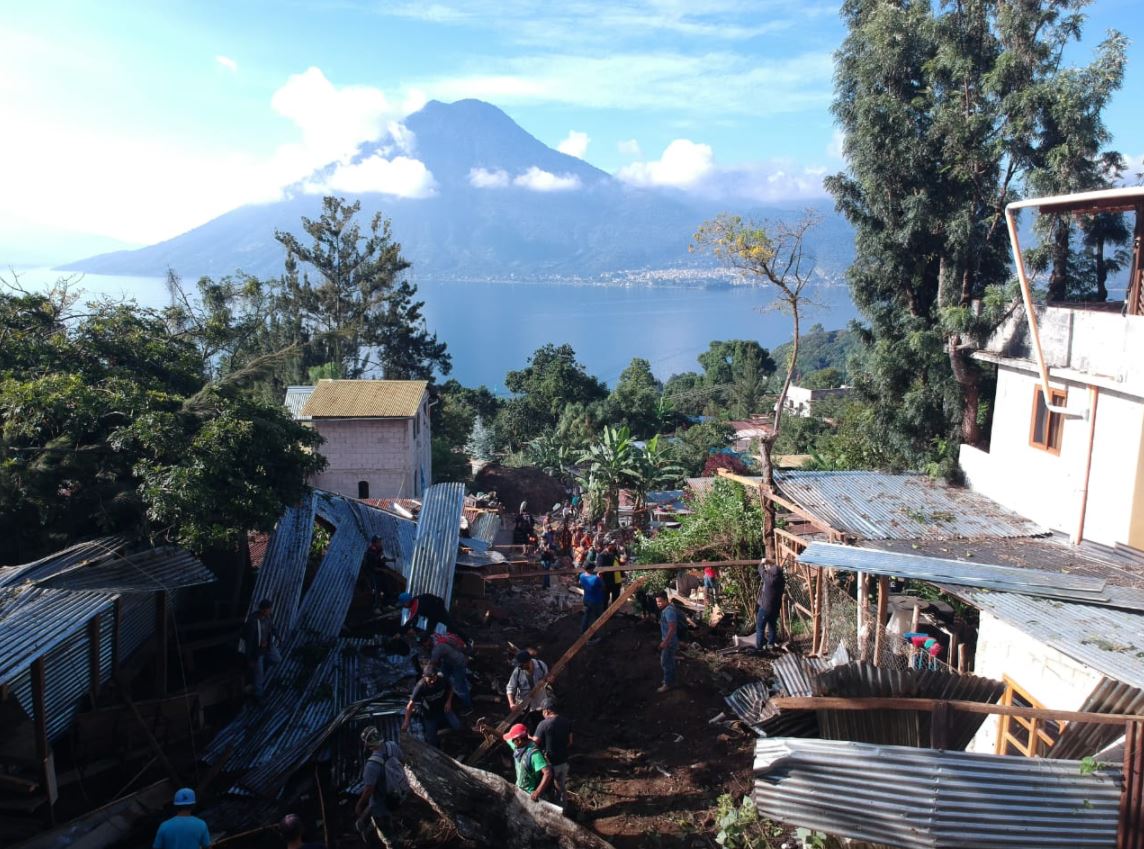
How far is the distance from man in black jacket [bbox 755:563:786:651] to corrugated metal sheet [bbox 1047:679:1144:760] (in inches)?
170

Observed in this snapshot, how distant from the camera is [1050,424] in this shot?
35.5 feet

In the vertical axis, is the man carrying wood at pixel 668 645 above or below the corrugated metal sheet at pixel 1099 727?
below

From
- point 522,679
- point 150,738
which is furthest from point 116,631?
point 522,679

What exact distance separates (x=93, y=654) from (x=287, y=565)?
316 cm

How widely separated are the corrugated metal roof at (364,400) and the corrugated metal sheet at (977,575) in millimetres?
17088

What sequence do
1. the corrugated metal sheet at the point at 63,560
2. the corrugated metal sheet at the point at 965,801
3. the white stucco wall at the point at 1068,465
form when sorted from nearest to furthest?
the corrugated metal sheet at the point at 965,801 → the corrugated metal sheet at the point at 63,560 → the white stucco wall at the point at 1068,465

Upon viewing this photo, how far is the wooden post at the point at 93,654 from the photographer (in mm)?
7328

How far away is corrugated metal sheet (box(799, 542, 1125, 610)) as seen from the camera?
764 cm

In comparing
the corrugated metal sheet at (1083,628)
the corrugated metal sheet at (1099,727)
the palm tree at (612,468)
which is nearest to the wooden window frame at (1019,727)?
the corrugated metal sheet at (1083,628)

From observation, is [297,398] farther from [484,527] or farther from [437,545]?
[437,545]

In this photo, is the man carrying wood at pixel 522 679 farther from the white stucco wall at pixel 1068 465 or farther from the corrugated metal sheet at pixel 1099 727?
the white stucco wall at pixel 1068 465

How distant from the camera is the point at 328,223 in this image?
4312cm

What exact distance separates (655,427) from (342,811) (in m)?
40.4

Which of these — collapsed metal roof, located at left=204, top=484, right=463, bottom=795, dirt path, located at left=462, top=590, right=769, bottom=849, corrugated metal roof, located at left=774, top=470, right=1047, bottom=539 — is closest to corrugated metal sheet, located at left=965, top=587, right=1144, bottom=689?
corrugated metal roof, located at left=774, top=470, right=1047, bottom=539
